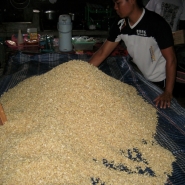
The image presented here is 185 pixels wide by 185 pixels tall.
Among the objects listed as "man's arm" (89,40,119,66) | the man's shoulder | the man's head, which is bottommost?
"man's arm" (89,40,119,66)

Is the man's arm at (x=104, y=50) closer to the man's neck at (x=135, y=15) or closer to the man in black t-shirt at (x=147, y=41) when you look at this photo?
the man in black t-shirt at (x=147, y=41)

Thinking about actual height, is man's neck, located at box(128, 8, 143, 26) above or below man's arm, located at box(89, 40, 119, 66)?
above

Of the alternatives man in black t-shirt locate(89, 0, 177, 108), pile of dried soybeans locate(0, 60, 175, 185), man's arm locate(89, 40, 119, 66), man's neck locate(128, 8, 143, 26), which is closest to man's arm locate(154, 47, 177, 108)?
man in black t-shirt locate(89, 0, 177, 108)

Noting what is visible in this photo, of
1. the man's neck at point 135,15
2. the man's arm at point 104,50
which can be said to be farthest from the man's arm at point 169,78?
the man's arm at point 104,50

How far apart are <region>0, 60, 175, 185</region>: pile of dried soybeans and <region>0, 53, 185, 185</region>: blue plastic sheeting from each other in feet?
0.25

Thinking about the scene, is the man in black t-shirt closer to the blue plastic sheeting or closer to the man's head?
the man's head

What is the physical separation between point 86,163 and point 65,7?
17.8 ft

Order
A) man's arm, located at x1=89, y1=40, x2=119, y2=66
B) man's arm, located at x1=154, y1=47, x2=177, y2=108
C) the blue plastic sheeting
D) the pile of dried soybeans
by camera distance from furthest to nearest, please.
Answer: man's arm, located at x1=89, y1=40, x2=119, y2=66 < man's arm, located at x1=154, y1=47, x2=177, y2=108 < the blue plastic sheeting < the pile of dried soybeans

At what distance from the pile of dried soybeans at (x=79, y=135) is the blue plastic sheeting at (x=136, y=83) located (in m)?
0.08

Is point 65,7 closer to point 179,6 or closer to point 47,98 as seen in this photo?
point 179,6

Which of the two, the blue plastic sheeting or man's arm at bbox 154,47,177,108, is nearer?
the blue plastic sheeting

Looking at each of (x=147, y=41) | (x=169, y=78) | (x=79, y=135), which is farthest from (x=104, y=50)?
(x=79, y=135)

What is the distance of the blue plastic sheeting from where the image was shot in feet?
5.27

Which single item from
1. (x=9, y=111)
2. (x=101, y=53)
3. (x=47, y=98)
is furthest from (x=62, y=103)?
(x=101, y=53)
